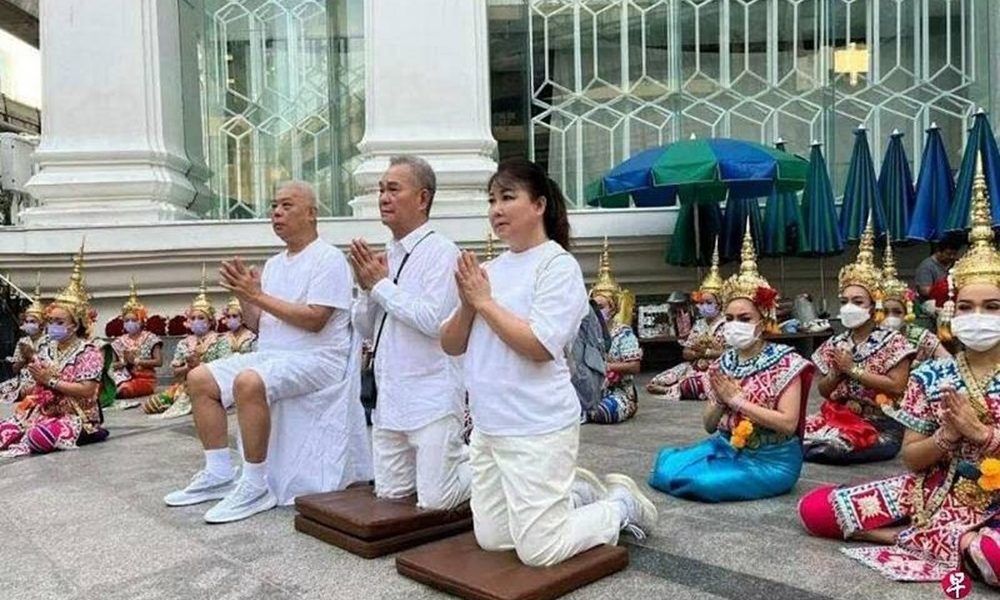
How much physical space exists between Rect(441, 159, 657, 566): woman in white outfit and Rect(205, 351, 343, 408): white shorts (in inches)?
45.9

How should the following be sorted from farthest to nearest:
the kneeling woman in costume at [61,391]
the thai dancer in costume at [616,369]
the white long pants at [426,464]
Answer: the thai dancer in costume at [616,369]
the kneeling woman in costume at [61,391]
the white long pants at [426,464]

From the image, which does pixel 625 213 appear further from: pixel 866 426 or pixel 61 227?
pixel 61 227

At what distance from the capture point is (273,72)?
1034cm

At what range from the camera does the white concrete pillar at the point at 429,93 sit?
28.9 ft

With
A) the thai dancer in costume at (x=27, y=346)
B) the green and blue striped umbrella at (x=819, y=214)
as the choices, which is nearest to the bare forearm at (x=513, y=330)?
the thai dancer in costume at (x=27, y=346)

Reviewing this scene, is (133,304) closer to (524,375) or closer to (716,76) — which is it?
(524,375)

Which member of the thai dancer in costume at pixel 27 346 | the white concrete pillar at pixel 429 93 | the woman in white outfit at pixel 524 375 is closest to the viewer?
the woman in white outfit at pixel 524 375

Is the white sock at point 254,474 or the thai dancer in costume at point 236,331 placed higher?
the thai dancer in costume at point 236,331

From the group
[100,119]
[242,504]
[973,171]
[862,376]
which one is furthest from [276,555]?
[973,171]

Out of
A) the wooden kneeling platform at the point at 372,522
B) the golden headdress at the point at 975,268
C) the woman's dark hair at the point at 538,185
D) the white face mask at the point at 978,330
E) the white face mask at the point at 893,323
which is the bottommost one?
the wooden kneeling platform at the point at 372,522

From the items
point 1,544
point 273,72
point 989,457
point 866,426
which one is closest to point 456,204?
point 273,72

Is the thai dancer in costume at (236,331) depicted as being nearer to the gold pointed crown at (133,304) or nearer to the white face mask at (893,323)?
the gold pointed crown at (133,304)

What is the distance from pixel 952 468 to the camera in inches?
123

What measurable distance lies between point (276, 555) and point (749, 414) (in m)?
2.13
